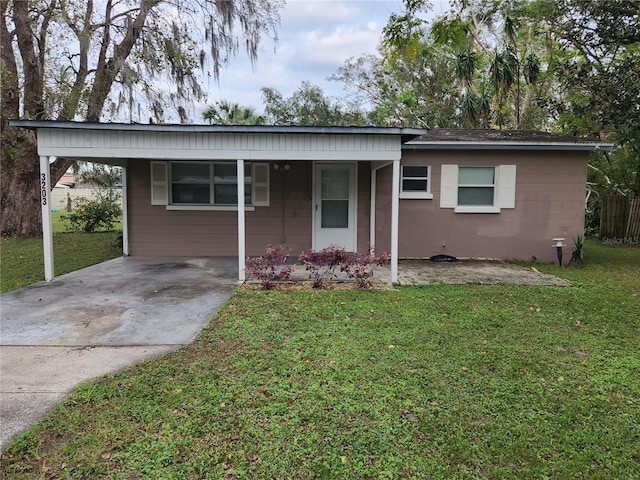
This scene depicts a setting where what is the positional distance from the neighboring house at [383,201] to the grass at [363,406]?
14.5ft

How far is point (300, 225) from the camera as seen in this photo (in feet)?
30.5

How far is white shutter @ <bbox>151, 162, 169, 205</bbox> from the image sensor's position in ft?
30.2

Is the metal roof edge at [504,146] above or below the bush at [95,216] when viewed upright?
above

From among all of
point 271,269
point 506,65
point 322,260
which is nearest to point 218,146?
point 271,269

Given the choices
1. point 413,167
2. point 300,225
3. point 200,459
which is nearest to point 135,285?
point 300,225

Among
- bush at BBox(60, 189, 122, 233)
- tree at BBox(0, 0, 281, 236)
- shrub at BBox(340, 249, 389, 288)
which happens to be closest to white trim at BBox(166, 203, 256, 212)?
shrub at BBox(340, 249, 389, 288)

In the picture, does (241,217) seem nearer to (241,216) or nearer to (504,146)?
(241,216)

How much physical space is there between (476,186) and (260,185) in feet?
15.6

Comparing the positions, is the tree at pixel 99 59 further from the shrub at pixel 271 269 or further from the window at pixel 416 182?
the shrub at pixel 271 269

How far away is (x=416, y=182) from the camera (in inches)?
362

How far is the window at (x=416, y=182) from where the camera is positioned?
29.9ft

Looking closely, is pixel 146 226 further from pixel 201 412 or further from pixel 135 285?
pixel 201 412

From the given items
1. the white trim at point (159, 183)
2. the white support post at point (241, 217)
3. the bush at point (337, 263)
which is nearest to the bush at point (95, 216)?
the white trim at point (159, 183)

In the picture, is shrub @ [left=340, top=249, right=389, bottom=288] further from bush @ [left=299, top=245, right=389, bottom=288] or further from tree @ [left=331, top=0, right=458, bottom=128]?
tree @ [left=331, top=0, right=458, bottom=128]
